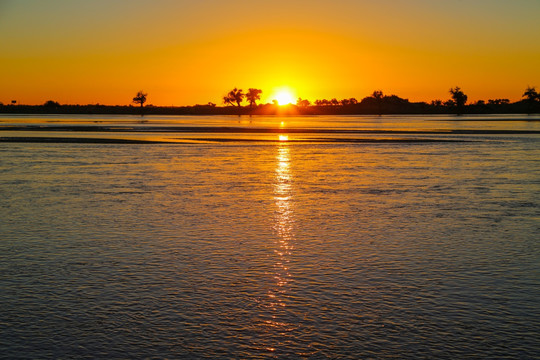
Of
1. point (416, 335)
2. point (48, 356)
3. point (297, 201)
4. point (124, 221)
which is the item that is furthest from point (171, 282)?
point (297, 201)

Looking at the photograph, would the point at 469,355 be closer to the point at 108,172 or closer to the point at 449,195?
the point at 449,195

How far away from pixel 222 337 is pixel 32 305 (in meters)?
2.96

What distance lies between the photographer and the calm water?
7.10 meters

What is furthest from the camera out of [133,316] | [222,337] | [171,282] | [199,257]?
[199,257]

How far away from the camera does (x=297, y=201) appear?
60.3 feet

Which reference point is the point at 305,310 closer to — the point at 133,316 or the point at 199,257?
the point at 133,316

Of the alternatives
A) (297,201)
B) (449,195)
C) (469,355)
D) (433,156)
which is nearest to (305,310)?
(469,355)

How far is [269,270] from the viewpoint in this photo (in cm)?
1021

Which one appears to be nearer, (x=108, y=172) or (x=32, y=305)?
(x=32, y=305)

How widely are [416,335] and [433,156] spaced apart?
30.0m

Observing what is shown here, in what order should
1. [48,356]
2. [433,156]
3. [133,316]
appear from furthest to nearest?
[433,156] < [133,316] < [48,356]

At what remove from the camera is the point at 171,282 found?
31.0ft

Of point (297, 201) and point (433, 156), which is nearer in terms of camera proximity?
point (297, 201)

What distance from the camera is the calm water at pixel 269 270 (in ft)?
23.3
